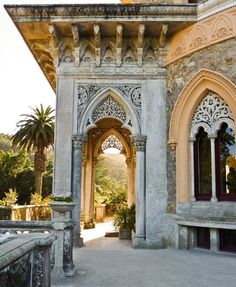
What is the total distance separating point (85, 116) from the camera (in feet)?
33.6

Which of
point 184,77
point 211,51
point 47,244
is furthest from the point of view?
point 184,77

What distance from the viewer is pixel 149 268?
22.4ft

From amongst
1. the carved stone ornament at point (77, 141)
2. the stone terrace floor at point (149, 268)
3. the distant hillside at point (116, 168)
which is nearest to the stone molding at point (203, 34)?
the carved stone ornament at point (77, 141)

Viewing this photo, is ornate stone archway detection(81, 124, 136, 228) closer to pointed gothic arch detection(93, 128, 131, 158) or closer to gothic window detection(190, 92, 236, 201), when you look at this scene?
pointed gothic arch detection(93, 128, 131, 158)

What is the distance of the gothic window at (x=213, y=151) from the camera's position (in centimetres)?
896

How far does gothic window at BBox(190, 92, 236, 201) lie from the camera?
896cm

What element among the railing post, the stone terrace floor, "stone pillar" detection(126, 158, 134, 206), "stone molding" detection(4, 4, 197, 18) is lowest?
the stone terrace floor

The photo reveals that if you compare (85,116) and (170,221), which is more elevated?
(85,116)

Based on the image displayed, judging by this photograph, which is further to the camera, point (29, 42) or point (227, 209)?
point (29, 42)

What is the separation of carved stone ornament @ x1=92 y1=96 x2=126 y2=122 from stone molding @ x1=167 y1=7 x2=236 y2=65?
1946mm

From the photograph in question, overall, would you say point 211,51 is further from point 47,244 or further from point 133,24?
point 47,244

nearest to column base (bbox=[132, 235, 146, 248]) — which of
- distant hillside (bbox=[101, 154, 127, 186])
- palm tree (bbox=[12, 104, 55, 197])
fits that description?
palm tree (bbox=[12, 104, 55, 197])

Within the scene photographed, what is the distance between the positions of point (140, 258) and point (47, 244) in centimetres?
483

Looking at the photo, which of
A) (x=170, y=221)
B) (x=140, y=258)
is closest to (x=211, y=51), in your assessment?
(x=170, y=221)
